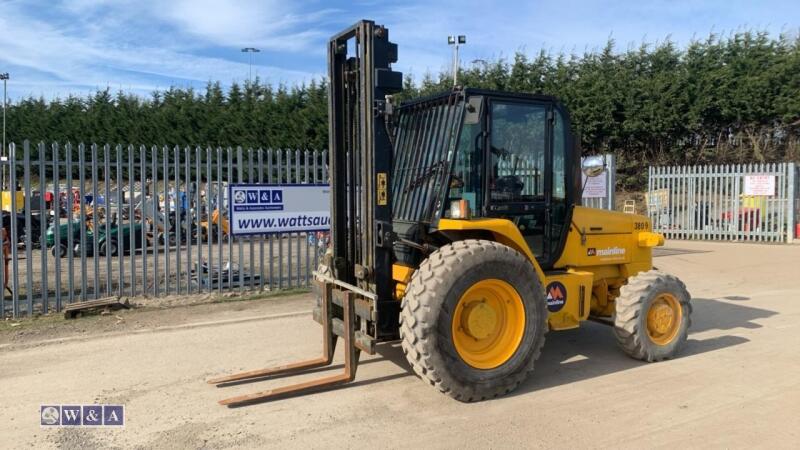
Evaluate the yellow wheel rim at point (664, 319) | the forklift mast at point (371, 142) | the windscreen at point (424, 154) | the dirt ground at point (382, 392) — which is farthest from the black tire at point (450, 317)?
the yellow wheel rim at point (664, 319)

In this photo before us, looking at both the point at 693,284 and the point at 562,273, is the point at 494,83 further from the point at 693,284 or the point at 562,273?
the point at 562,273

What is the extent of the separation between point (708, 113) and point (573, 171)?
22.8 metres

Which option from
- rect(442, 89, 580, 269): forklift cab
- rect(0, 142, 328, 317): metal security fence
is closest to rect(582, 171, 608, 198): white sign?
rect(0, 142, 328, 317): metal security fence

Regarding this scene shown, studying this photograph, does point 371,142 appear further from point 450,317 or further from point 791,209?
point 791,209

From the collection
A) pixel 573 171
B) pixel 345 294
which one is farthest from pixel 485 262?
pixel 573 171

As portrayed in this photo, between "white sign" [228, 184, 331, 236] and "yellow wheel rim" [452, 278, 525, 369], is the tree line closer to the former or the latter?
"white sign" [228, 184, 331, 236]

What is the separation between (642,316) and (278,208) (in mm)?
6130

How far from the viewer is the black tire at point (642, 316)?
19.0 ft

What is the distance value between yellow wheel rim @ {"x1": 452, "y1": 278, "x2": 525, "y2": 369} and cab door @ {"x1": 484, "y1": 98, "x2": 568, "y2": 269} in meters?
0.75

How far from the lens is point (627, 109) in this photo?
25703mm

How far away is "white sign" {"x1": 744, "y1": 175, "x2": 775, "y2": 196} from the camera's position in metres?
18.2

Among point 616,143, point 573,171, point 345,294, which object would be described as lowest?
point 345,294

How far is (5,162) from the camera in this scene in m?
8.30

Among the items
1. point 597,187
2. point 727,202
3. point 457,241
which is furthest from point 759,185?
point 457,241
